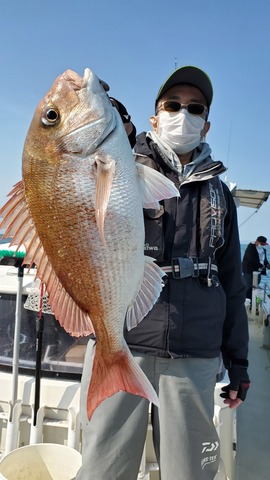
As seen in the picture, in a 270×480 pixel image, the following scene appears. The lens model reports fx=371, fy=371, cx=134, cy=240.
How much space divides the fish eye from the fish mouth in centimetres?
9

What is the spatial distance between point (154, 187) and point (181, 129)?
2.62 ft

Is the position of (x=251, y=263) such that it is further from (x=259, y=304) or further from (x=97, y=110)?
(x=97, y=110)

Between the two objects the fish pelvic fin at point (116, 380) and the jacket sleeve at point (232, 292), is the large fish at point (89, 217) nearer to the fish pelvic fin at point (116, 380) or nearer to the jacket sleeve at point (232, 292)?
the fish pelvic fin at point (116, 380)

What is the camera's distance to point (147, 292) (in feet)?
5.48

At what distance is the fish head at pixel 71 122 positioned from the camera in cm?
153

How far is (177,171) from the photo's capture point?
7.23 feet

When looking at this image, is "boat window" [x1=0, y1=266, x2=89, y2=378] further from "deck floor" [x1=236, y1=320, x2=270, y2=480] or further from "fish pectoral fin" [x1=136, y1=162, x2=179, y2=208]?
"fish pectoral fin" [x1=136, y1=162, x2=179, y2=208]

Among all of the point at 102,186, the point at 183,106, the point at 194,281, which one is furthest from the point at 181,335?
the point at 183,106

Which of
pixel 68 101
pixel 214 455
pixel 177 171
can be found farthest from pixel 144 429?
pixel 68 101

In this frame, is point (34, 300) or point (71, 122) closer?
point (71, 122)

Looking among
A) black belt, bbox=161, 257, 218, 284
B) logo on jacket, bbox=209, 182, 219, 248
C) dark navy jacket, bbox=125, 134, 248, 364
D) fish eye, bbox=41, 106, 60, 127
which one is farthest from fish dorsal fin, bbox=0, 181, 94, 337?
logo on jacket, bbox=209, 182, 219, 248

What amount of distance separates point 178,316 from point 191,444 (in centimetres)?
67

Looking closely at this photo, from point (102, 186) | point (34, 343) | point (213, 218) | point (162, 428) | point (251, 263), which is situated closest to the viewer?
point (102, 186)

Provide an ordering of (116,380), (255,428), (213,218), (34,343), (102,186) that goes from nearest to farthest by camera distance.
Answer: (102,186)
(116,380)
(213,218)
(34,343)
(255,428)
